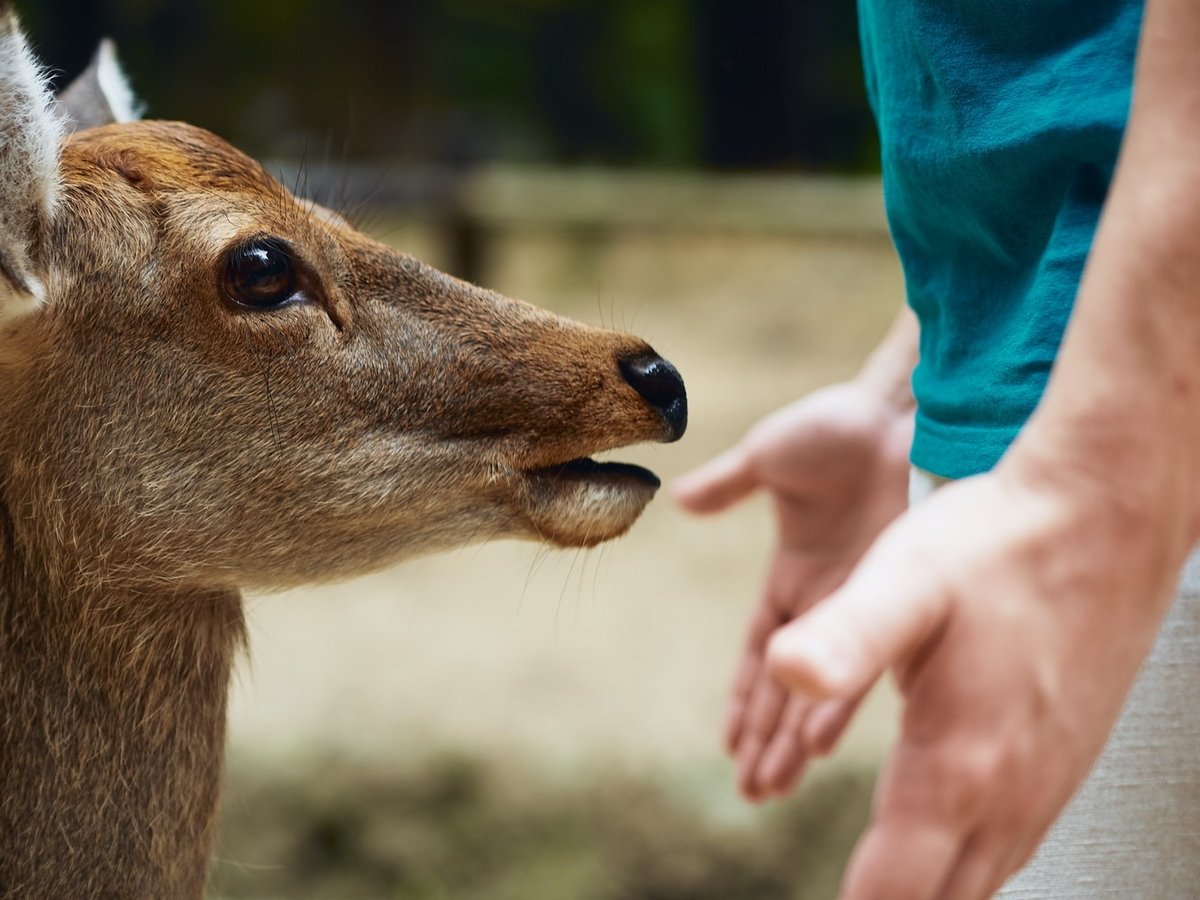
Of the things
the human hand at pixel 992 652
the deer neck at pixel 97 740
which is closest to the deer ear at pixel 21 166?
the deer neck at pixel 97 740

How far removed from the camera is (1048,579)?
2.16 ft

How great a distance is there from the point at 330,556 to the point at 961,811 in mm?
843

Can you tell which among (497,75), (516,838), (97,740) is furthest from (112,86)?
(497,75)

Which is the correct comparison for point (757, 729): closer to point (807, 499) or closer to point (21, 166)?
point (807, 499)

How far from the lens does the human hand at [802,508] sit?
155 centimetres

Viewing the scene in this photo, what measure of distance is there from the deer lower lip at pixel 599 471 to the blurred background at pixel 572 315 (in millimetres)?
144

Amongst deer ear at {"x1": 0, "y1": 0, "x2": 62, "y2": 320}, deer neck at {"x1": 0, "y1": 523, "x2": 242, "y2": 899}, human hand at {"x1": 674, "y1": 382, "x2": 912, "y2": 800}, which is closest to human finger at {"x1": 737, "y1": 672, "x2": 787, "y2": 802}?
human hand at {"x1": 674, "y1": 382, "x2": 912, "y2": 800}

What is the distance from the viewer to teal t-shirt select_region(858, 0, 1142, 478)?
38.2 inches

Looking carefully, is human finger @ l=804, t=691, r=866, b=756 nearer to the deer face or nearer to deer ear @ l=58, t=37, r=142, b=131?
the deer face

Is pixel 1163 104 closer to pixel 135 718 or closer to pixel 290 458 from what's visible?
pixel 290 458

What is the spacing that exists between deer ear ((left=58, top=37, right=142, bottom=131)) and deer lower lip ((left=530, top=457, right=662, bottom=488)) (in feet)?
2.24

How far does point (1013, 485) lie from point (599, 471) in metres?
0.70

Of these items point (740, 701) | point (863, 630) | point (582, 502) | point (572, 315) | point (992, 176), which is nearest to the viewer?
point (863, 630)

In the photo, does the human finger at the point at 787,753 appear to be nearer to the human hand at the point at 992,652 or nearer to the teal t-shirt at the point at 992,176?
the teal t-shirt at the point at 992,176
